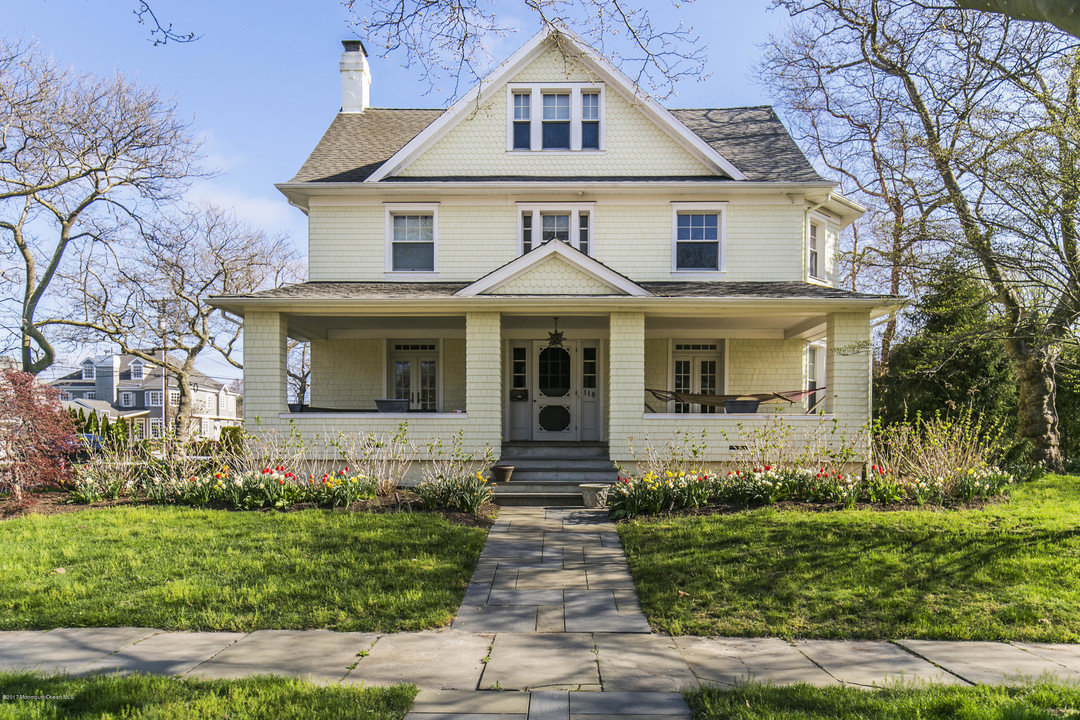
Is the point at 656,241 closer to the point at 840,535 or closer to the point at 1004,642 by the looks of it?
the point at 840,535

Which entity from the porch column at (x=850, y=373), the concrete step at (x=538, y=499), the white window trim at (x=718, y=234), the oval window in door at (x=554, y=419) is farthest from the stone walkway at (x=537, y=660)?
the white window trim at (x=718, y=234)

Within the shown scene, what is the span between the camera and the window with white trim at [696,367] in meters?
14.7

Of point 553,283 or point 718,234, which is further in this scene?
point 718,234

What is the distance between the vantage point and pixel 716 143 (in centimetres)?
1480

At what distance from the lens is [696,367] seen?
14.8 m

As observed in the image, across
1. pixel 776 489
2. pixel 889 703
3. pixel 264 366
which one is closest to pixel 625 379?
pixel 776 489

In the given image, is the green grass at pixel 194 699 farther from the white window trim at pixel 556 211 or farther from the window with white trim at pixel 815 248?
the window with white trim at pixel 815 248

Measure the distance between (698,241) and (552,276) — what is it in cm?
364

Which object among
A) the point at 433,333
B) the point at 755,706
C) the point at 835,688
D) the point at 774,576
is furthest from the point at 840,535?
the point at 433,333

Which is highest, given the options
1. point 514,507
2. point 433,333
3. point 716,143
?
point 716,143

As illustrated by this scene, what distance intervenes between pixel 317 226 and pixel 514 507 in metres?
7.12


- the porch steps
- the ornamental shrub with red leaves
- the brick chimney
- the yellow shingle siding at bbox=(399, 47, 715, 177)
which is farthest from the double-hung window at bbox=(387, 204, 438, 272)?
the ornamental shrub with red leaves

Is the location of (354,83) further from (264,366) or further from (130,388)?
(130,388)

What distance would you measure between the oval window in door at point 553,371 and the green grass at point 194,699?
34.6ft
